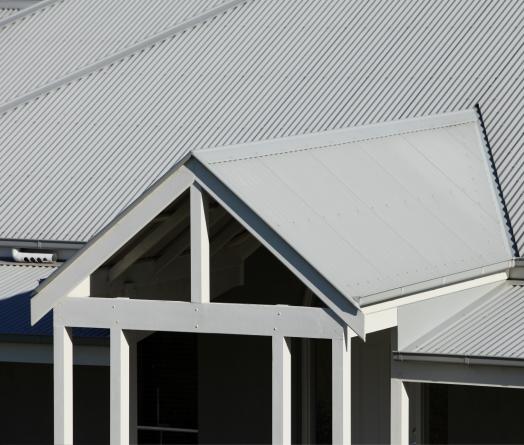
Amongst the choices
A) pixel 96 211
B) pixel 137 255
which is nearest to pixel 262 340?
pixel 96 211

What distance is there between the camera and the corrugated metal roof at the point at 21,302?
16391 millimetres

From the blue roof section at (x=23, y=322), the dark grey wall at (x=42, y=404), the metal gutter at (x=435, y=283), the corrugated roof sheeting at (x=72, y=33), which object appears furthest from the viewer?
the corrugated roof sheeting at (x=72, y=33)

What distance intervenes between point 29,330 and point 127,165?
12.4 ft

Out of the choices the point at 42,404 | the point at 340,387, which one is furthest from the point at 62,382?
the point at 42,404

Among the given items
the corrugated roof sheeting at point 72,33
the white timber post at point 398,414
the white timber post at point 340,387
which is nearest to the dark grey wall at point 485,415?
the white timber post at point 398,414

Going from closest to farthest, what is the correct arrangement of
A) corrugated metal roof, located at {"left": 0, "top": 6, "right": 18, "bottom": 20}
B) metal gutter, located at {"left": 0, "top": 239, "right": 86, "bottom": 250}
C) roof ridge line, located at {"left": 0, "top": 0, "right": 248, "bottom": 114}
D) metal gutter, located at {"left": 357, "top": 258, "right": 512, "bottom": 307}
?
1. metal gutter, located at {"left": 357, "top": 258, "right": 512, "bottom": 307}
2. metal gutter, located at {"left": 0, "top": 239, "right": 86, "bottom": 250}
3. roof ridge line, located at {"left": 0, "top": 0, "right": 248, "bottom": 114}
4. corrugated metal roof, located at {"left": 0, "top": 6, "right": 18, "bottom": 20}

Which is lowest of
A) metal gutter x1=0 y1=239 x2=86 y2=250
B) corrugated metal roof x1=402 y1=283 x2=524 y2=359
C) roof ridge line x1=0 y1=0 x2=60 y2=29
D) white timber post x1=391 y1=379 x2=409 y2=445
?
white timber post x1=391 y1=379 x2=409 y2=445

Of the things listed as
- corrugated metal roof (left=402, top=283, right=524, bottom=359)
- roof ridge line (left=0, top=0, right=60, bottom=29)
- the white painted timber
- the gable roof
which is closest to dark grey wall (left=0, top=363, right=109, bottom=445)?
the white painted timber

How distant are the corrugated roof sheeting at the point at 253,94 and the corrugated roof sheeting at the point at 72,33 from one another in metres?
0.64

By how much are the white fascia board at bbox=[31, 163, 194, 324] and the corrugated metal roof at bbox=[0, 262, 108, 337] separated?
67.0 inches

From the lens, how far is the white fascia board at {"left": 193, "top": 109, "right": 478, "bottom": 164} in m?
14.2

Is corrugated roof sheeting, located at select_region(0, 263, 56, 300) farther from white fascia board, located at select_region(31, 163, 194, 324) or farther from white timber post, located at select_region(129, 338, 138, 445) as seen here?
white fascia board, located at select_region(31, 163, 194, 324)

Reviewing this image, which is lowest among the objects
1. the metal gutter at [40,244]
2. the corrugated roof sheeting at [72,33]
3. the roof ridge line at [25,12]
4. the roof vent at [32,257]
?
the roof vent at [32,257]

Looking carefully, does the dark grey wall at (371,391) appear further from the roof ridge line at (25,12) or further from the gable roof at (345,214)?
the roof ridge line at (25,12)
